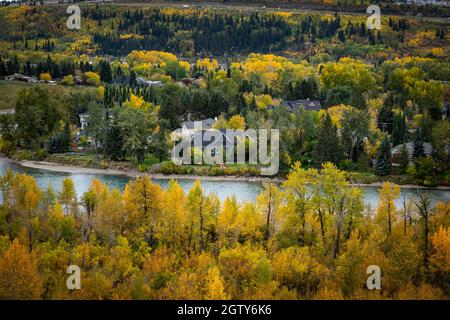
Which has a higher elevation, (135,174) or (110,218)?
(110,218)

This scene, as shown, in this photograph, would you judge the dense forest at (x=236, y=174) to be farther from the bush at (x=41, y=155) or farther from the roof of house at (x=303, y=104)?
the roof of house at (x=303, y=104)

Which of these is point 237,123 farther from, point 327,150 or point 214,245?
point 214,245

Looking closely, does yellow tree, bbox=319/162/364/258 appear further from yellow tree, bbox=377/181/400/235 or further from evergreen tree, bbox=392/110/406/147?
evergreen tree, bbox=392/110/406/147

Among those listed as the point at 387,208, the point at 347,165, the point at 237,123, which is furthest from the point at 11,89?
the point at 387,208

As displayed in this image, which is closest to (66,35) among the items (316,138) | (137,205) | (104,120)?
(104,120)

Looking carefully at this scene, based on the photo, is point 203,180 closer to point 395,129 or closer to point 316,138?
point 316,138

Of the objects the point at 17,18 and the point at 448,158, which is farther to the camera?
the point at 17,18
